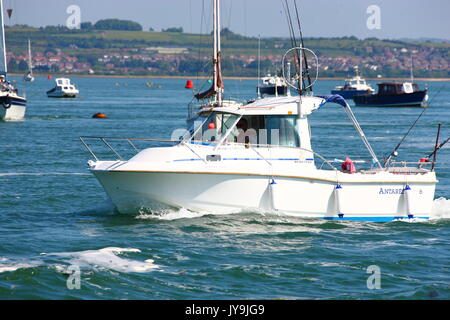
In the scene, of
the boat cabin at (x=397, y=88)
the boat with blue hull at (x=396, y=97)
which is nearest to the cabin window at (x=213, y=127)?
the boat with blue hull at (x=396, y=97)

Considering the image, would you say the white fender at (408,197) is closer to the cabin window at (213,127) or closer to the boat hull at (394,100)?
the cabin window at (213,127)

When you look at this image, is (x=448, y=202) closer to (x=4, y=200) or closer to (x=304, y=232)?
(x=304, y=232)

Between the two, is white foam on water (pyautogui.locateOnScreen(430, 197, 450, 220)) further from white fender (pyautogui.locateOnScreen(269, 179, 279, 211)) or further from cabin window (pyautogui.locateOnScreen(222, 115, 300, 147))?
white fender (pyautogui.locateOnScreen(269, 179, 279, 211))

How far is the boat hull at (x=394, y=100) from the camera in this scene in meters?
86.8

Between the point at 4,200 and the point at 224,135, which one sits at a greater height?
the point at 224,135

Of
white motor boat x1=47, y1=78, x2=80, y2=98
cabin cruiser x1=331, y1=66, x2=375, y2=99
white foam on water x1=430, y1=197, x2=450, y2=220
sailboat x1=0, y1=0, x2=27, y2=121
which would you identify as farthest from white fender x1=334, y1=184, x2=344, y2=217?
white motor boat x1=47, y1=78, x2=80, y2=98

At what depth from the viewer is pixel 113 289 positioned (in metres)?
14.4

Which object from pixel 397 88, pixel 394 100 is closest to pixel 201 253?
pixel 394 100

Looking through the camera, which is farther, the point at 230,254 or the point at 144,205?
the point at 144,205

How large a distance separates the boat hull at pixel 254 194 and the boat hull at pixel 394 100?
69179mm

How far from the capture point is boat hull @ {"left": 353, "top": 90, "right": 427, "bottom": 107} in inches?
3415

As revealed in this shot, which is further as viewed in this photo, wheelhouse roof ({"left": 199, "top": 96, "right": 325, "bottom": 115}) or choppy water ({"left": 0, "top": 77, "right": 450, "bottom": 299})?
wheelhouse roof ({"left": 199, "top": 96, "right": 325, "bottom": 115})
